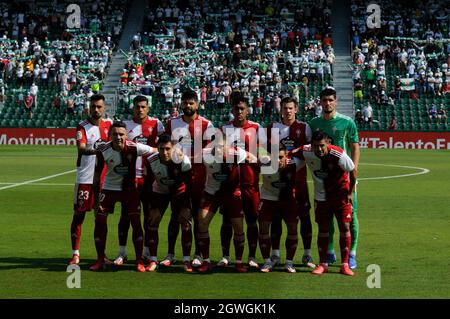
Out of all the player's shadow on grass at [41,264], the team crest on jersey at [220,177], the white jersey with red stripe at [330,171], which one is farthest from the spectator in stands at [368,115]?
the team crest on jersey at [220,177]

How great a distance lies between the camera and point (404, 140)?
152ft

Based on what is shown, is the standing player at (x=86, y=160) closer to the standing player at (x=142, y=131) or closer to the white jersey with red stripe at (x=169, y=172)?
the standing player at (x=142, y=131)

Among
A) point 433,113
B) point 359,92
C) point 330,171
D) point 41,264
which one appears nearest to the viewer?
point 330,171

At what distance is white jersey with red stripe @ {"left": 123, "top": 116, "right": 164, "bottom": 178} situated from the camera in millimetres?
12672

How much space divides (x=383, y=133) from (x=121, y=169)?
36.0m

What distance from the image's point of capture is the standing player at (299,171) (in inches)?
481

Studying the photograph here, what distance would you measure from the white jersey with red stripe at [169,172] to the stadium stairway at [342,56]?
37838mm

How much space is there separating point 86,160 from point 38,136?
36.8 metres

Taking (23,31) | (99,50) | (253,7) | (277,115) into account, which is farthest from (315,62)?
(23,31)

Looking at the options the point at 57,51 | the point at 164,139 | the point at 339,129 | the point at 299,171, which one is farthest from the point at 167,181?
the point at 57,51

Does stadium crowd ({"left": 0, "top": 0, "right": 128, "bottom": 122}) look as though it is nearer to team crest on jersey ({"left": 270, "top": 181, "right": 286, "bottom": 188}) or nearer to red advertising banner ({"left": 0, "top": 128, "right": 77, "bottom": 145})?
red advertising banner ({"left": 0, "top": 128, "right": 77, "bottom": 145})

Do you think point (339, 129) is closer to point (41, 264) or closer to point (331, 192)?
point (331, 192)

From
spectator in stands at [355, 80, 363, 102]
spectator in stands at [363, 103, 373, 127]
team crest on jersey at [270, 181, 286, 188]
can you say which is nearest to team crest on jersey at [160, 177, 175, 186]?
team crest on jersey at [270, 181, 286, 188]

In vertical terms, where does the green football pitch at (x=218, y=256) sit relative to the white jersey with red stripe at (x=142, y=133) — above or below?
below
